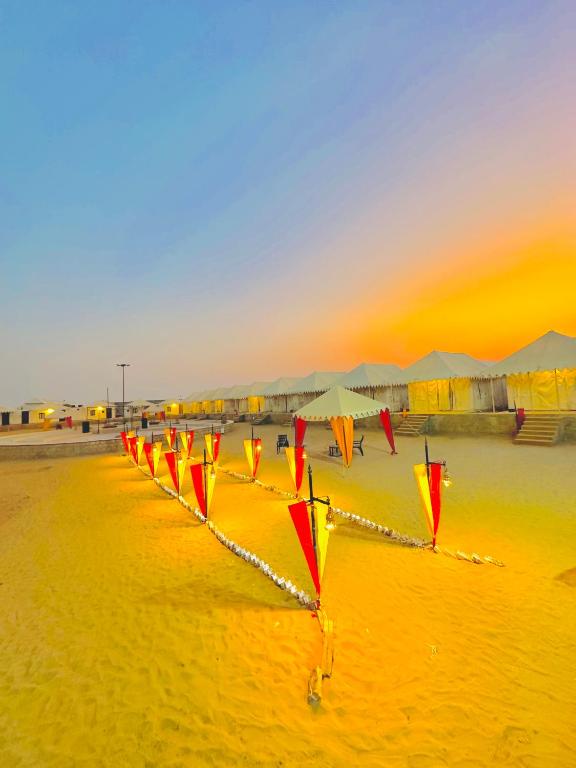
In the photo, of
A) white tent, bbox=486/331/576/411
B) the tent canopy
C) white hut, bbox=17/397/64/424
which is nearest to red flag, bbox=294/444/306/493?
white tent, bbox=486/331/576/411

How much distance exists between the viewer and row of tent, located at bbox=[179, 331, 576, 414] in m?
17.5

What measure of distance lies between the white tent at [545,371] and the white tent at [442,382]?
8.37 feet

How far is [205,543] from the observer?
24.9 feet

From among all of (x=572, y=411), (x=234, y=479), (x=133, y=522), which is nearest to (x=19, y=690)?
(x=133, y=522)

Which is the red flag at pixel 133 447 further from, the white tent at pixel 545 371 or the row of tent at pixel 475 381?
the white tent at pixel 545 371

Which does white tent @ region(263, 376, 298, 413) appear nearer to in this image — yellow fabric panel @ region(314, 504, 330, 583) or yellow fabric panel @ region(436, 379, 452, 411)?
yellow fabric panel @ region(436, 379, 452, 411)

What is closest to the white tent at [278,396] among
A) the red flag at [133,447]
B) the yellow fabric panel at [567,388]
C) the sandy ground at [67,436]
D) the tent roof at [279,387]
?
the tent roof at [279,387]

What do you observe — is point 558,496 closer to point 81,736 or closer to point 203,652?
point 203,652

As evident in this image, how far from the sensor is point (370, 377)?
2539 cm

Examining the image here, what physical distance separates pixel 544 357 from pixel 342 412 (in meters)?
12.8

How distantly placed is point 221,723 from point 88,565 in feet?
16.5

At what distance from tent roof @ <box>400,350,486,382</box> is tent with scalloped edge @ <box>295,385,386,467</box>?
998 cm

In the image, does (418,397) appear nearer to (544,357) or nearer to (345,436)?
(544,357)

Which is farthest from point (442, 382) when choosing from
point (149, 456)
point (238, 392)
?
point (238, 392)
